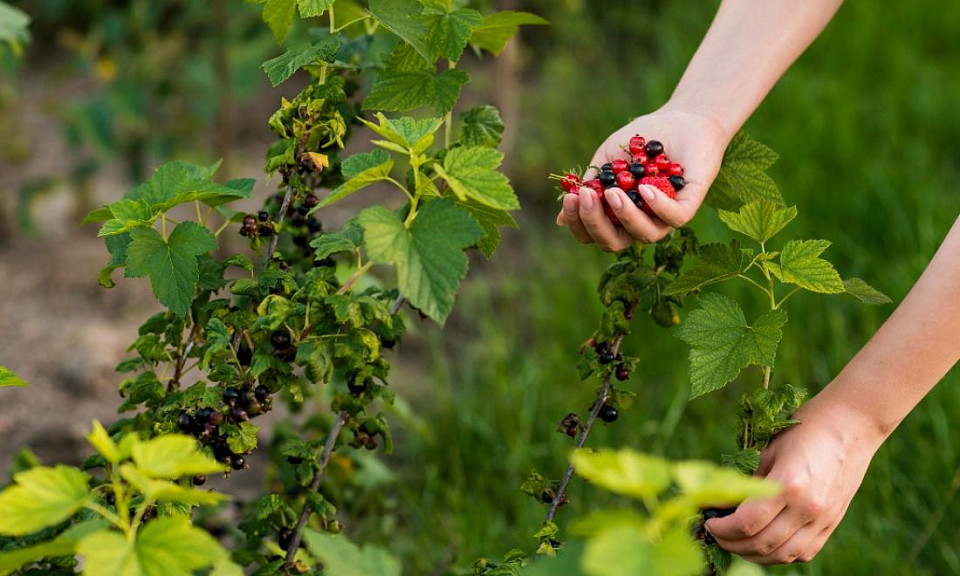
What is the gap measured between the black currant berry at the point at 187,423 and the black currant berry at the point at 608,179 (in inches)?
22.9

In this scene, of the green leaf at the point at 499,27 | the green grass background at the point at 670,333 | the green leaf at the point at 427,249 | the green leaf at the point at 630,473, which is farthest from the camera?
the green grass background at the point at 670,333

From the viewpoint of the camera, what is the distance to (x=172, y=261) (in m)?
1.25

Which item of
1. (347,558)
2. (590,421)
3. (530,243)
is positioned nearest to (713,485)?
(347,558)

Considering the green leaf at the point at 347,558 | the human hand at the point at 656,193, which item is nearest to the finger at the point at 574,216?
the human hand at the point at 656,193

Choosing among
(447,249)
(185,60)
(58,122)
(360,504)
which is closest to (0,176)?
(58,122)

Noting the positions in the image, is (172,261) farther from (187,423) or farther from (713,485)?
(713,485)

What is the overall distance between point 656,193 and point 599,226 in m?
0.08

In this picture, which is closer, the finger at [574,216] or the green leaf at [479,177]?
the green leaf at [479,177]

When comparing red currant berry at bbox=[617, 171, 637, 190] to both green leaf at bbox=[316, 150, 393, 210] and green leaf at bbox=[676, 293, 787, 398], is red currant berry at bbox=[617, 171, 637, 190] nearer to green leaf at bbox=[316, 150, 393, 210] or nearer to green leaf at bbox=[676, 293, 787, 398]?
green leaf at bbox=[676, 293, 787, 398]

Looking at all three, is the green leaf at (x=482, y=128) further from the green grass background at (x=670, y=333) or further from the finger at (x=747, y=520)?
the green grass background at (x=670, y=333)

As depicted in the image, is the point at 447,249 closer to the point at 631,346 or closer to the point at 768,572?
the point at 768,572

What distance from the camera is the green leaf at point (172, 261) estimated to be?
124 centimetres

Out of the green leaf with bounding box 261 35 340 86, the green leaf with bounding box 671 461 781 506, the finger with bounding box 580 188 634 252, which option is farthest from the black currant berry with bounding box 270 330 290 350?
the green leaf with bounding box 671 461 781 506

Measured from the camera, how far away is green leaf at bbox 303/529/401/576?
Result: 886 millimetres
